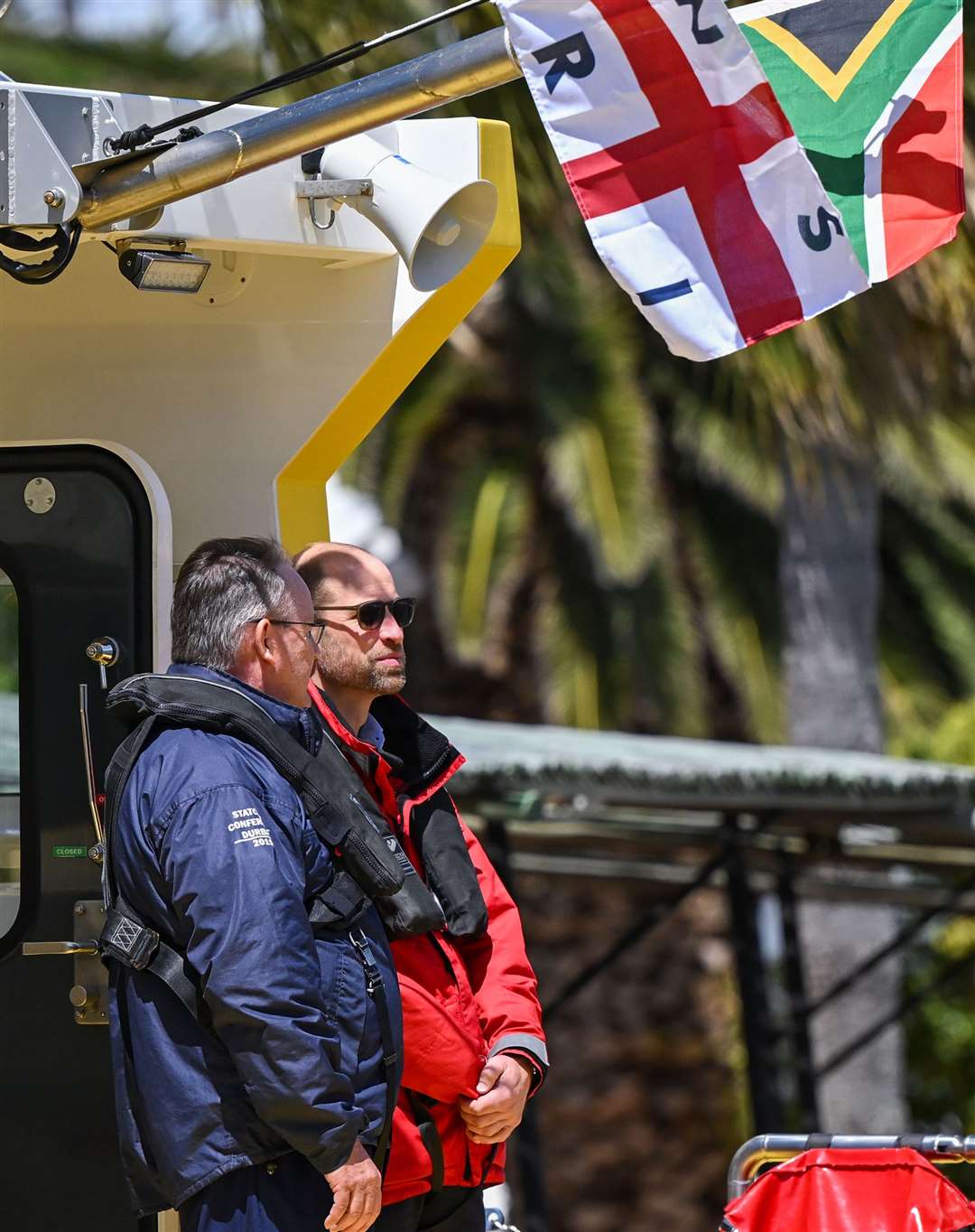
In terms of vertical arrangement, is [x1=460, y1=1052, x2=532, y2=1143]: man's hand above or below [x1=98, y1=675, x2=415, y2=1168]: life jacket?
below

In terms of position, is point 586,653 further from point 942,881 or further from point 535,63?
point 535,63

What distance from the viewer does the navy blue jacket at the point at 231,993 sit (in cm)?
312

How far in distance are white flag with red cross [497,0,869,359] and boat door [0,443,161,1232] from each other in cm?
127

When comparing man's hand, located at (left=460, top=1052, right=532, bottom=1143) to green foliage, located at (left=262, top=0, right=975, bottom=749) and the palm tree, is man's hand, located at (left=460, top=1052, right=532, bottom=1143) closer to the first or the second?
green foliage, located at (left=262, top=0, right=975, bottom=749)

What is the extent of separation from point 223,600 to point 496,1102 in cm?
106

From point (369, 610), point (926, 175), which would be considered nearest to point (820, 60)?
point (926, 175)

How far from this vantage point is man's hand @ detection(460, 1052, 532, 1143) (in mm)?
3670

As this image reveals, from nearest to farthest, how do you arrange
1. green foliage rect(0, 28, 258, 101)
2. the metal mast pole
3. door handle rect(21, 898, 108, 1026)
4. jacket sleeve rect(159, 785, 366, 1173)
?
jacket sleeve rect(159, 785, 366, 1173)
the metal mast pole
door handle rect(21, 898, 108, 1026)
green foliage rect(0, 28, 258, 101)

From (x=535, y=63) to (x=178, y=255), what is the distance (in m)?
1.08

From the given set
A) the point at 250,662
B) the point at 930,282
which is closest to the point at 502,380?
the point at 930,282

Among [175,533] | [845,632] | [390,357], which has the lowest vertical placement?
[175,533]

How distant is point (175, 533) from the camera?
4.49m

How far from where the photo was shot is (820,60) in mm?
3785

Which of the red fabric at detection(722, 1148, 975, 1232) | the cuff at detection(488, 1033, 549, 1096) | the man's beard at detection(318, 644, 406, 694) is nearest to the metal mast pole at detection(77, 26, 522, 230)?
the man's beard at detection(318, 644, 406, 694)
